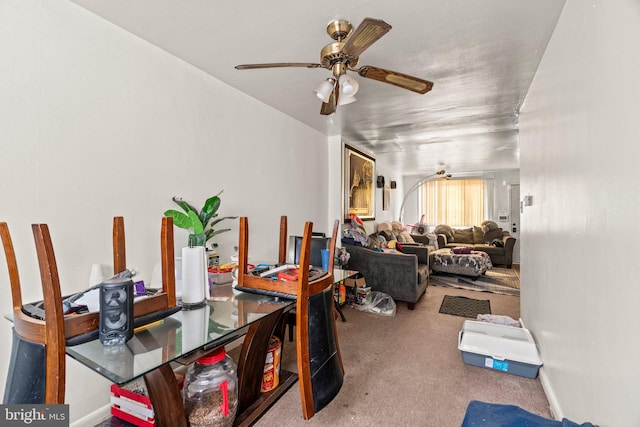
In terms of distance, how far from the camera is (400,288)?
11.8 ft

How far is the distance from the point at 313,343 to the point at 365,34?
141cm

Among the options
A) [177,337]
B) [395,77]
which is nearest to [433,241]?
[395,77]

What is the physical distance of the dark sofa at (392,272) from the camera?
3.52 meters

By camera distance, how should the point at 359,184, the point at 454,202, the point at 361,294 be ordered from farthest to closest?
the point at 454,202 < the point at 359,184 < the point at 361,294

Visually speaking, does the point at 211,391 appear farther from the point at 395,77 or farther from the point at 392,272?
the point at 392,272

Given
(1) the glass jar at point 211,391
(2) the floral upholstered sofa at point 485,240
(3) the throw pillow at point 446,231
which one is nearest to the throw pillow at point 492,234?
(2) the floral upholstered sofa at point 485,240

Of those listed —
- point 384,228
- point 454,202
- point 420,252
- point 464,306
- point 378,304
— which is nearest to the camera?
point 378,304

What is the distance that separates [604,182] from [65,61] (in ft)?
8.23

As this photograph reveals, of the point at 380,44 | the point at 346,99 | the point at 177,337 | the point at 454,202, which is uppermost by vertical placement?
the point at 380,44

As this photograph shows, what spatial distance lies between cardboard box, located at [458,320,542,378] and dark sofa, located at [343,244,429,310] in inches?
43.0

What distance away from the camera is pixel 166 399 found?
4.36 feet

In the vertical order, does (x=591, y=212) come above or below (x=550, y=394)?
above

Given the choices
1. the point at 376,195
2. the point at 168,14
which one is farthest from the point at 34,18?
the point at 376,195

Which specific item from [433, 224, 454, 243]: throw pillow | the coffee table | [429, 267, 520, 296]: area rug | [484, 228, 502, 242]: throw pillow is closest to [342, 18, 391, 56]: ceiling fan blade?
[429, 267, 520, 296]: area rug
